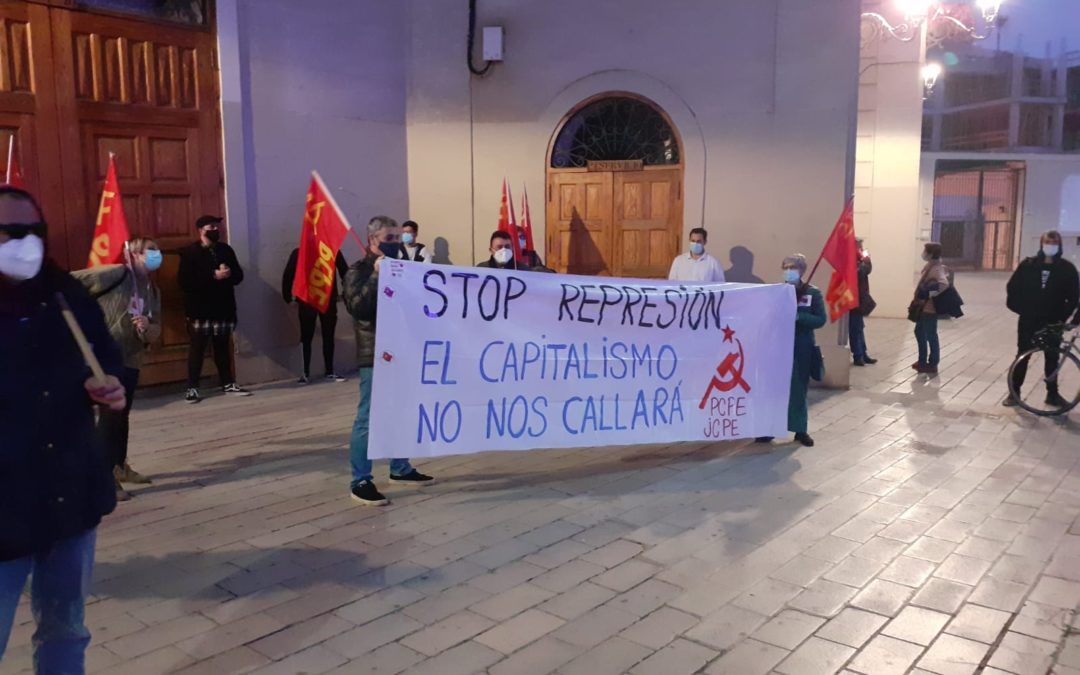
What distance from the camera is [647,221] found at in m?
10.3

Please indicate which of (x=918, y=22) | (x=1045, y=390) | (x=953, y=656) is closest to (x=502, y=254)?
(x=953, y=656)

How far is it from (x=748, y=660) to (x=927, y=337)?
8319 millimetres

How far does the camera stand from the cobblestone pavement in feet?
12.2

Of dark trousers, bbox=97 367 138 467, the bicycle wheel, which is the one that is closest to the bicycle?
the bicycle wheel

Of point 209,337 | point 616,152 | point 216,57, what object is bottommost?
point 209,337

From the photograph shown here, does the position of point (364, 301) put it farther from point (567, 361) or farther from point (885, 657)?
point (885, 657)

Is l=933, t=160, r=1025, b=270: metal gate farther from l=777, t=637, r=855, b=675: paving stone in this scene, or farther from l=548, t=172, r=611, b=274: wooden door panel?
l=777, t=637, r=855, b=675: paving stone

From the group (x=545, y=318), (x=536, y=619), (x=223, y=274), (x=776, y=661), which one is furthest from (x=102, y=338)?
(x=223, y=274)

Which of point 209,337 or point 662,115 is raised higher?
point 662,115

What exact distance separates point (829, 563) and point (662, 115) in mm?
6704

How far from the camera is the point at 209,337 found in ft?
29.4

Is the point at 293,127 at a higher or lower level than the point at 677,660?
higher

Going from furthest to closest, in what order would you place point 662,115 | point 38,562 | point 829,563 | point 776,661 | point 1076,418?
1. point 662,115
2. point 1076,418
3. point 829,563
4. point 776,661
5. point 38,562

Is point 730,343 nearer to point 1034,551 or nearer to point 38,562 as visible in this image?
point 1034,551
